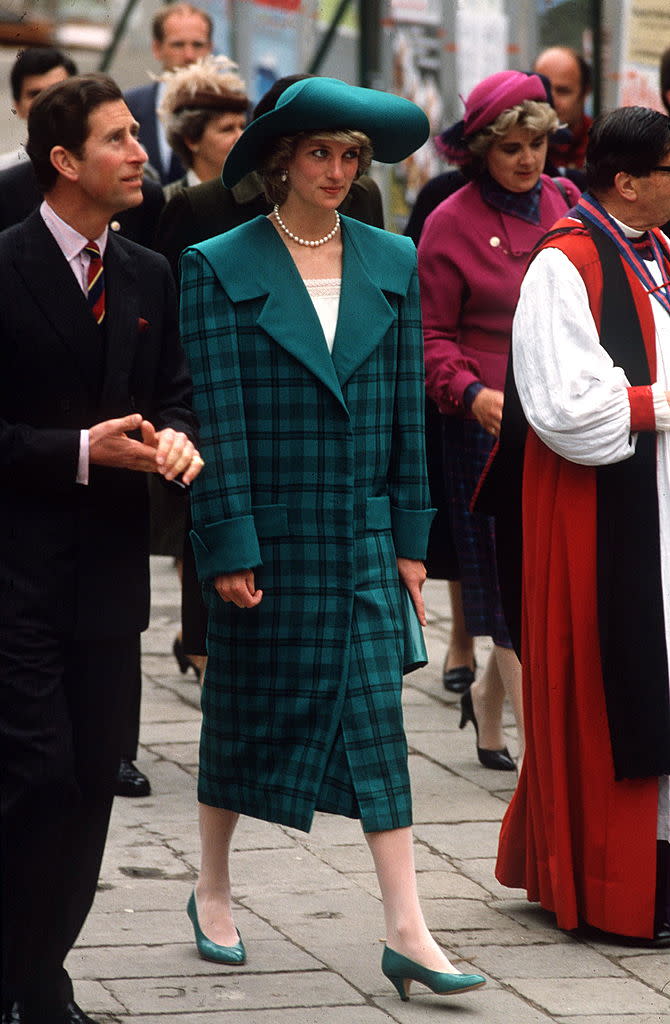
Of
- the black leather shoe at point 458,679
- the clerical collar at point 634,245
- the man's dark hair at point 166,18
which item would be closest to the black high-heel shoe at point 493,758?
the black leather shoe at point 458,679

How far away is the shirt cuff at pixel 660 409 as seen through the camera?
186 inches

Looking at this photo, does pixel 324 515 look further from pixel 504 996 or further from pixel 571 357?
pixel 504 996

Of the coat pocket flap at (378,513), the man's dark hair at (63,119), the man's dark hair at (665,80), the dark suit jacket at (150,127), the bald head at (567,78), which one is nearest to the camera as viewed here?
the man's dark hair at (63,119)

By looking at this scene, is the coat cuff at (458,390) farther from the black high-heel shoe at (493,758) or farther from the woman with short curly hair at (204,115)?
the woman with short curly hair at (204,115)

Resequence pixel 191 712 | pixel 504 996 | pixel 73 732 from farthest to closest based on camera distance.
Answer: pixel 191 712 < pixel 504 996 < pixel 73 732

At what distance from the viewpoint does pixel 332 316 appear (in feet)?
14.8

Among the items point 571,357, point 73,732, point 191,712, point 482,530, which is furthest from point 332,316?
point 191,712

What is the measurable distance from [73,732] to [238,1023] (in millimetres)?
728

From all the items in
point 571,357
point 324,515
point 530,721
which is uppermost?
point 571,357

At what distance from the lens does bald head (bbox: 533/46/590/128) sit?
28.9ft

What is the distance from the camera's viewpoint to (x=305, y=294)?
4461mm

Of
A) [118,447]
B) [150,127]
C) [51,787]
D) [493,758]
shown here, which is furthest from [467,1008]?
[150,127]

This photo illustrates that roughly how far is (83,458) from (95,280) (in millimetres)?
411

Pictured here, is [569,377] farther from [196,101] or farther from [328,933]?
[196,101]
